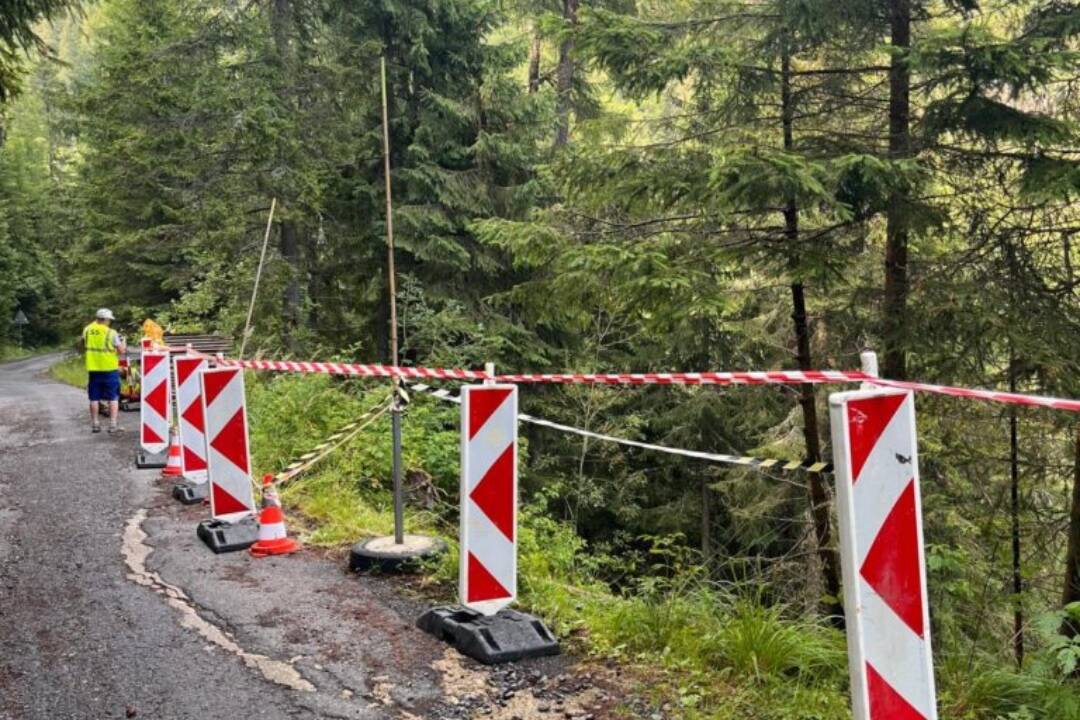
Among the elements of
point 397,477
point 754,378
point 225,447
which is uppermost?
point 754,378

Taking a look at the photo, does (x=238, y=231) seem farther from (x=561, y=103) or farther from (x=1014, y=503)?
(x=1014, y=503)

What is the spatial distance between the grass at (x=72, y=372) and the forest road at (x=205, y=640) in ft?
76.3

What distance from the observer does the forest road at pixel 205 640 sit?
3740 millimetres

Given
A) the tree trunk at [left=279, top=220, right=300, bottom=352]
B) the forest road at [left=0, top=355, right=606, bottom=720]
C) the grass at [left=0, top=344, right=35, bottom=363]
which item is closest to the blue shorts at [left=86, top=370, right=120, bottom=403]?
the tree trunk at [left=279, top=220, right=300, bottom=352]

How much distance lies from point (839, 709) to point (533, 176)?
48.1 feet

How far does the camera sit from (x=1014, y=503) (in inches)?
364

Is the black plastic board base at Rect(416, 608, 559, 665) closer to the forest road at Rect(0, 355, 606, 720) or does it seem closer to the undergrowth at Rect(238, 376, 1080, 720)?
the forest road at Rect(0, 355, 606, 720)

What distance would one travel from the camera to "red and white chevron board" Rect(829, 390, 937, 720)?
2766 mm

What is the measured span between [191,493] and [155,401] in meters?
2.52

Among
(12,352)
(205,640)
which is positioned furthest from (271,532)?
(12,352)

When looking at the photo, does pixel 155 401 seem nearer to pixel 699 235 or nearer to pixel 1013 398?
pixel 699 235

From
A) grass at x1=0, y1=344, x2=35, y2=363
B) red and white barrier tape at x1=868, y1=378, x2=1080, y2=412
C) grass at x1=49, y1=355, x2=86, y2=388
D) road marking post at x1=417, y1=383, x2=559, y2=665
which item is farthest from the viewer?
grass at x1=0, y1=344, x2=35, y2=363

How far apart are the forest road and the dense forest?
1.00 metres

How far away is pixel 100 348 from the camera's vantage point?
12.2 metres
